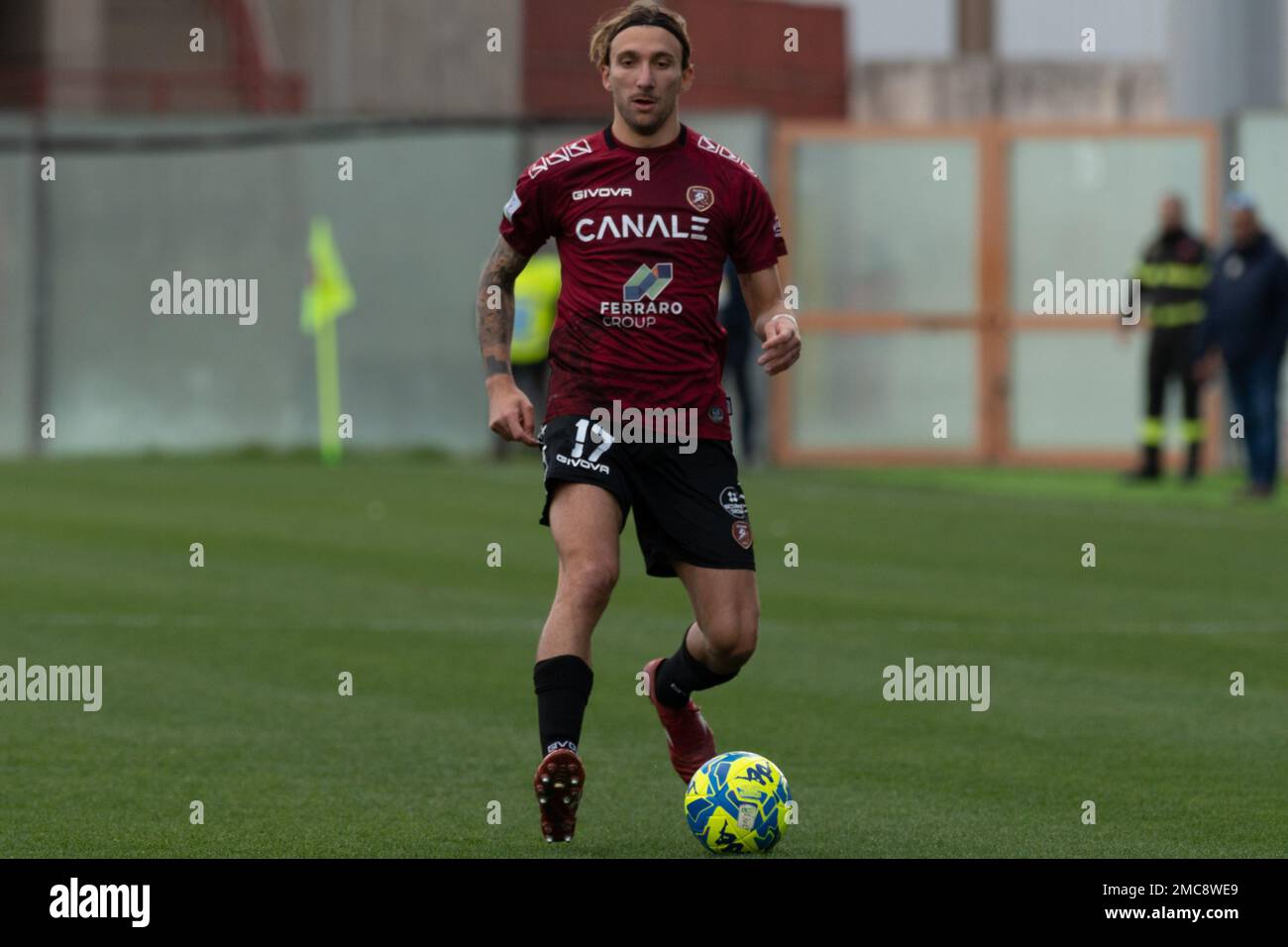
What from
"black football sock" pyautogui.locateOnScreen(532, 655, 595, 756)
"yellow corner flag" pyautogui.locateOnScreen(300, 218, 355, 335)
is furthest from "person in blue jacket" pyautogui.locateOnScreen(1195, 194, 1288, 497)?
"black football sock" pyautogui.locateOnScreen(532, 655, 595, 756)

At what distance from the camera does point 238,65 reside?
125ft

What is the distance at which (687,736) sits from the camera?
7840 mm

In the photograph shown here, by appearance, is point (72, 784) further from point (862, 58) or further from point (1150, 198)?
point (862, 58)

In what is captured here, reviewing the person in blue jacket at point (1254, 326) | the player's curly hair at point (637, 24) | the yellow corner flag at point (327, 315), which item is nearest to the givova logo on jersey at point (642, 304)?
the player's curly hair at point (637, 24)

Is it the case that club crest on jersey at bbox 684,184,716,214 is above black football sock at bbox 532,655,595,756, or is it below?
above

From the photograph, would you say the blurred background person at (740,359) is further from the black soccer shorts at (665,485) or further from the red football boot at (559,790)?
the red football boot at (559,790)

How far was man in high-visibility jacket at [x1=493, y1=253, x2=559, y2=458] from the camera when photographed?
82.9 ft

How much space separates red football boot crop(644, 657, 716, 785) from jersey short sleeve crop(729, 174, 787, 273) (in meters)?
1.26

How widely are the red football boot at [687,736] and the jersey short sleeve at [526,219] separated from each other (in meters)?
1.32

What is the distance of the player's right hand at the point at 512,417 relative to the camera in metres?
7.15

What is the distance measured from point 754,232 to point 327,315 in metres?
21.3

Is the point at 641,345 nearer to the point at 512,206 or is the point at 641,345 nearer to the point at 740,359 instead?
the point at 512,206

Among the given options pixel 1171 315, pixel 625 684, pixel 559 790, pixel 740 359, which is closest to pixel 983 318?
pixel 740 359

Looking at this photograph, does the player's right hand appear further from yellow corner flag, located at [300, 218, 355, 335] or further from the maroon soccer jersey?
yellow corner flag, located at [300, 218, 355, 335]
